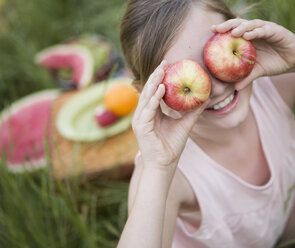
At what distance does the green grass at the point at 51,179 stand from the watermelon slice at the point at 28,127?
191 millimetres

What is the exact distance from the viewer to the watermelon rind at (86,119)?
2151mm

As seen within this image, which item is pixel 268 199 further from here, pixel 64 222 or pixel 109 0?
pixel 109 0

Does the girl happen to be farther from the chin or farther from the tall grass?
the tall grass

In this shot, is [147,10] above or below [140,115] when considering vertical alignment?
above

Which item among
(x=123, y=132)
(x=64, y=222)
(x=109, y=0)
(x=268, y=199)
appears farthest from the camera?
(x=109, y=0)

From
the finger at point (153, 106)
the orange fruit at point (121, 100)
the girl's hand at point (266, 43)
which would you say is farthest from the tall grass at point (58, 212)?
the girl's hand at point (266, 43)

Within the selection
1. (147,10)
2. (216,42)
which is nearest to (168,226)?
(216,42)

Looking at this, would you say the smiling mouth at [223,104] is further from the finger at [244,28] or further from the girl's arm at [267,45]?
the finger at [244,28]

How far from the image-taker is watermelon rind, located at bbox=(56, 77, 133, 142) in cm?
215

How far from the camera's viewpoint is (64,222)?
1778mm

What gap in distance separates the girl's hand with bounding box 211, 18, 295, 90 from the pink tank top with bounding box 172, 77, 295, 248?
0.23m

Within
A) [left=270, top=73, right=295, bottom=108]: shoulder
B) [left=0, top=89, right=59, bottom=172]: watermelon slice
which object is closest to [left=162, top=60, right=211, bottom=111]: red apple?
[left=270, top=73, right=295, bottom=108]: shoulder

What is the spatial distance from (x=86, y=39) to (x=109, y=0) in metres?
0.72

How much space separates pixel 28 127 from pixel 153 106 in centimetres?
165
